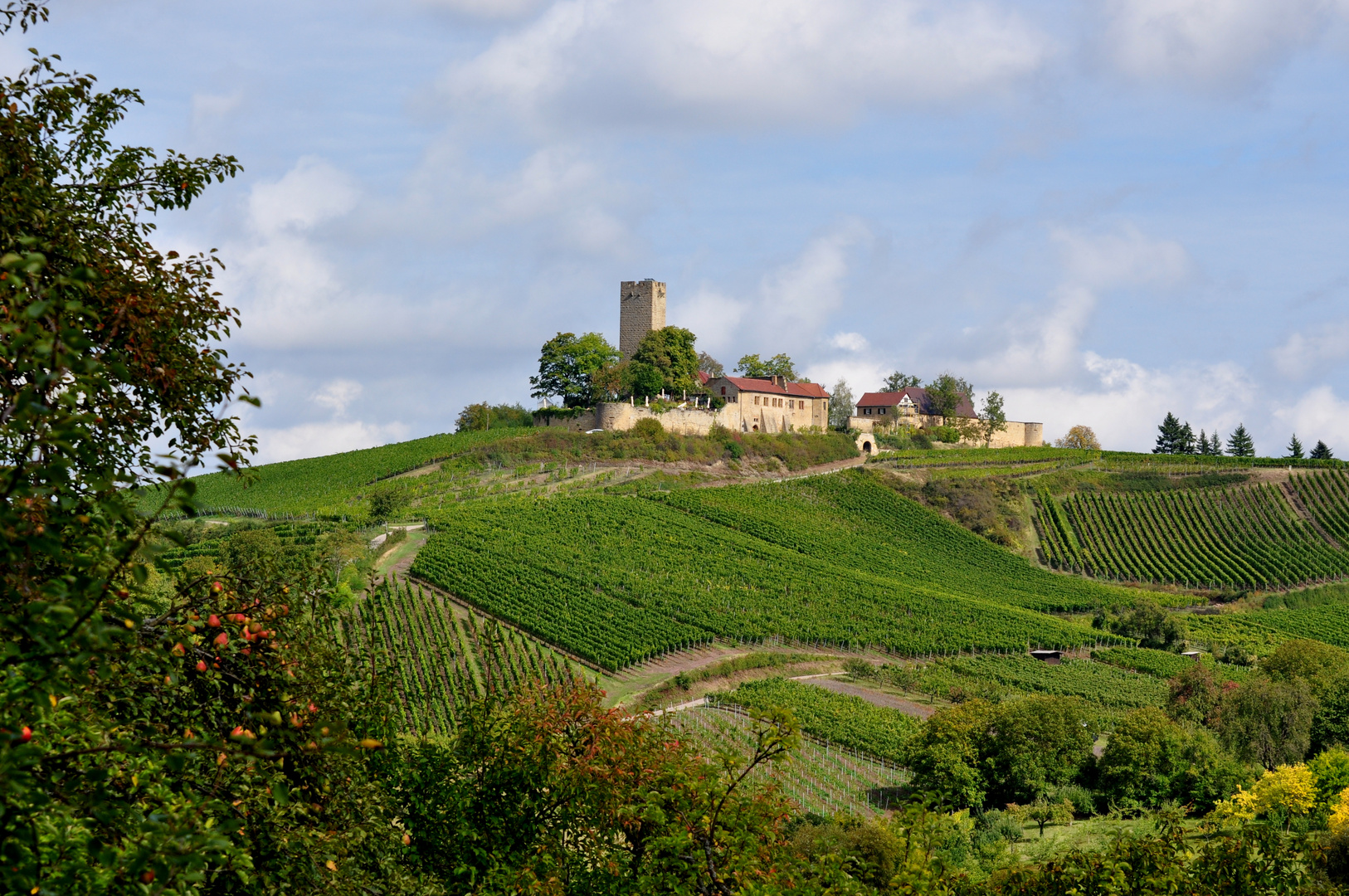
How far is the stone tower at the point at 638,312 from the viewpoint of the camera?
8700 cm

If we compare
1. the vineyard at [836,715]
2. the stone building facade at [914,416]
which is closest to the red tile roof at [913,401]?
the stone building facade at [914,416]

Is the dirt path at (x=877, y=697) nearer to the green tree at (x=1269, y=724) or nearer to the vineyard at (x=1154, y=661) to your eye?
the green tree at (x=1269, y=724)

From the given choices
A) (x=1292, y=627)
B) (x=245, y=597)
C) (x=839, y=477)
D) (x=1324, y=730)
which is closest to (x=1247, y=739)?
(x=1324, y=730)

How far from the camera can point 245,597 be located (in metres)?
8.24

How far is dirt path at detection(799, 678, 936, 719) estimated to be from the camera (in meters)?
42.5

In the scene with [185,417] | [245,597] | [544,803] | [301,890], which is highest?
[185,417]

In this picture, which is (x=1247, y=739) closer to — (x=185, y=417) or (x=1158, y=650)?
(x=1158, y=650)

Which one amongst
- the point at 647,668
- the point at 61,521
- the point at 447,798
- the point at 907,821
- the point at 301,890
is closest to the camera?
the point at 61,521

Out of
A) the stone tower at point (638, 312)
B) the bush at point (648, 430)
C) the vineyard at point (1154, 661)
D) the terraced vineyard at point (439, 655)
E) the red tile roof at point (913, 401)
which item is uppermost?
the stone tower at point (638, 312)

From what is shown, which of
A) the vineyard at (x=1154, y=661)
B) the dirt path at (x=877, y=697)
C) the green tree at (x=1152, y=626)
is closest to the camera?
the dirt path at (x=877, y=697)

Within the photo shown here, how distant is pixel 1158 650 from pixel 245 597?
54924 millimetres

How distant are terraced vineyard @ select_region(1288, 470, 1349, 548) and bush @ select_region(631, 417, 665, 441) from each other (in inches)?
1775

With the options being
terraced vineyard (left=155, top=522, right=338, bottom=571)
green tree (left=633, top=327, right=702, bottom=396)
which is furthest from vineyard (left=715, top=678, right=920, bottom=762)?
green tree (left=633, top=327, right=702, bottom=396)

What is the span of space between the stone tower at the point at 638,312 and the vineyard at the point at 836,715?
46.3 meters
